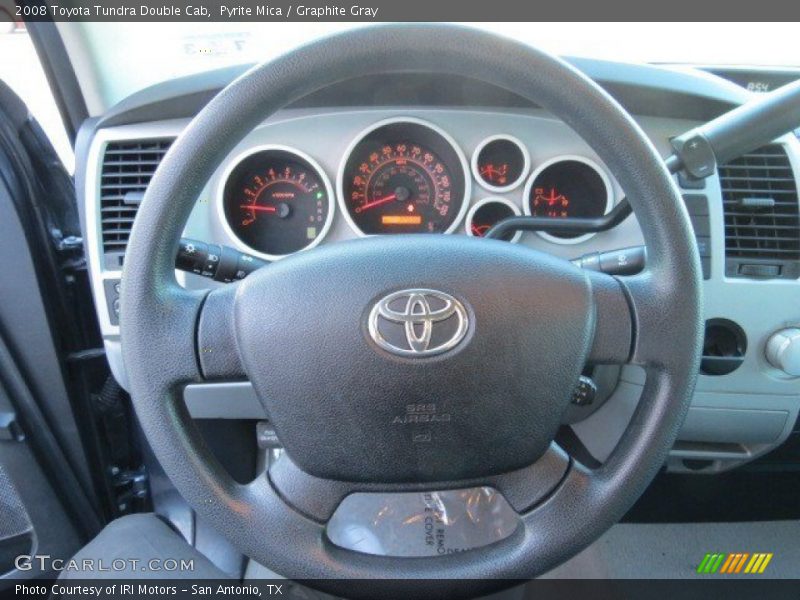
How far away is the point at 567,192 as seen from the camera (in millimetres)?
1284

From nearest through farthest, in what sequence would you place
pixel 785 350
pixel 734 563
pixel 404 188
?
pixel 785 350 < pixel 404 188 < pixel 734 563

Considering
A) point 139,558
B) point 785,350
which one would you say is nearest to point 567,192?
point 785,350

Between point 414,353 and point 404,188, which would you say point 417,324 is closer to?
point 414,353

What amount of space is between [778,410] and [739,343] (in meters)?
0.18

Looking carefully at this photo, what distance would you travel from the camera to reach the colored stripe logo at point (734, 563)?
1.66m

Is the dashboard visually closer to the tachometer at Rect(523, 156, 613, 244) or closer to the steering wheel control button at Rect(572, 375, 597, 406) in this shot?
the tachometer at Rect(523, 156, 613, 244)

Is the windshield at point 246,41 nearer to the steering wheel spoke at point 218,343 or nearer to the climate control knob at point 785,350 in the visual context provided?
the climate control knob at point 785,350

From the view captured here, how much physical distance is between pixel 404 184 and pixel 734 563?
1.30 metres

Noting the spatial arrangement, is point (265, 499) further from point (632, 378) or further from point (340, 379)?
point (632, 378)

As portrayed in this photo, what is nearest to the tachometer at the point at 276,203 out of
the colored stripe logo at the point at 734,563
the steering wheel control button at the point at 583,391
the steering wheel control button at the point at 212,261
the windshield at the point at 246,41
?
the windshield at the point at 246,41

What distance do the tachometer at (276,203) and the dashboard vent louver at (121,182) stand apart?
0.47ft

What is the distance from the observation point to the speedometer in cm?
124

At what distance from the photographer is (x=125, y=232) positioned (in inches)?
47.7

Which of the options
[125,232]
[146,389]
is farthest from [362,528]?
[125,232]
